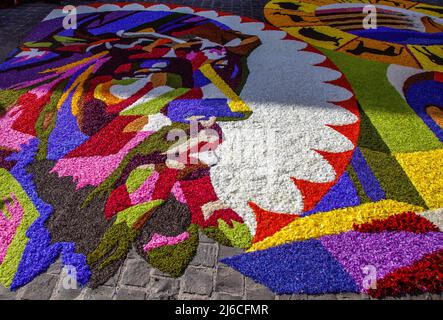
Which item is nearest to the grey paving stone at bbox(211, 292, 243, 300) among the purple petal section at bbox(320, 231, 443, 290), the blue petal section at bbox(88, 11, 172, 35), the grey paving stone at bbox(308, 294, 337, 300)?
the grey paving stone at bbox(308, 294, 337, 300)

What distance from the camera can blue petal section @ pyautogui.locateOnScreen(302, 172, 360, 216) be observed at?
3352 millimetres

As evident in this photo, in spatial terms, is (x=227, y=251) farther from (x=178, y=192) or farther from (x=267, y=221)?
(x=178, y=192)

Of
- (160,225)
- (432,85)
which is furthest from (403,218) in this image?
(432,85)

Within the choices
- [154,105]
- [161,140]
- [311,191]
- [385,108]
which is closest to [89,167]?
[161,140]

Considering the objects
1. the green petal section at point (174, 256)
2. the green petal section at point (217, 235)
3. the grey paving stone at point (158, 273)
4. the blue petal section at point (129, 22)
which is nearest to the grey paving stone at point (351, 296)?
the green petal section at point (217, 235)

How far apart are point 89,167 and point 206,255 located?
1.67 m

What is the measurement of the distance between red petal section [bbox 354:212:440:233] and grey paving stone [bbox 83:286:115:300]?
213 cm

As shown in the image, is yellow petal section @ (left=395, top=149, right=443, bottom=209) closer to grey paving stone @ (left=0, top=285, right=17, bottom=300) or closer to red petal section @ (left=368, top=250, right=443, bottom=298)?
red petal section @ (left=368, top=250, right=443, bottom=298)

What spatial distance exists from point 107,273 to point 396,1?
9.33 m

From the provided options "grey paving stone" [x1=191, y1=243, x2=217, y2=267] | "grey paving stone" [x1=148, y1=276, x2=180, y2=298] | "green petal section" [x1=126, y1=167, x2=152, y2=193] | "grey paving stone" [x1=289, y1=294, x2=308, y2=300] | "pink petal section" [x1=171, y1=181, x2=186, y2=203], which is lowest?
"grey paving stone" [x1=289, y1=294, x2=308, y2=300]

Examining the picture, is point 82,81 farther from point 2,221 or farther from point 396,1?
point 396,1

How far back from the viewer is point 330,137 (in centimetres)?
419

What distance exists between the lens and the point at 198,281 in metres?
2.78

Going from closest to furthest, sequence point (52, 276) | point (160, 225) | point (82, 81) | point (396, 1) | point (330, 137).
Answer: point (52, 276) → point (160, 225) → point (330, 137) → point (82, 81) → point (396, 1)
